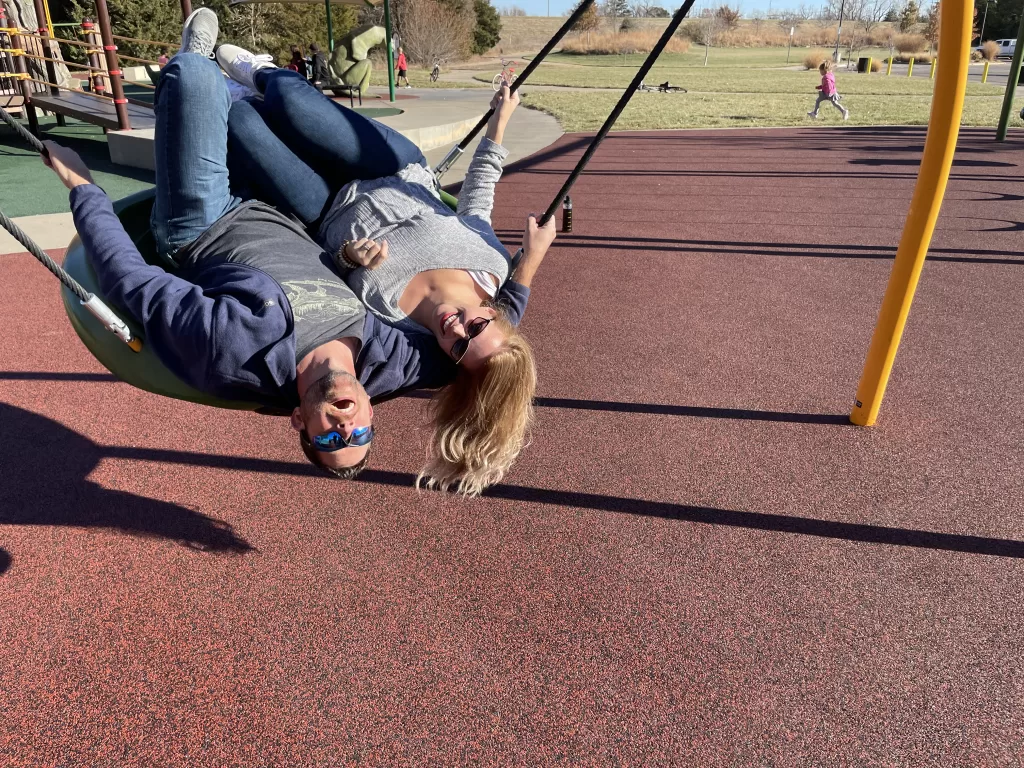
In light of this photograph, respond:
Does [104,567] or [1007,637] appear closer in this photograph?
[1007,637]

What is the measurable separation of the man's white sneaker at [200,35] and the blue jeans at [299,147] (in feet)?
0.89

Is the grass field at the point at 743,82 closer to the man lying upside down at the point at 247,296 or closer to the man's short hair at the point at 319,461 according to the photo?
the man lying upside down at the point at 247,296

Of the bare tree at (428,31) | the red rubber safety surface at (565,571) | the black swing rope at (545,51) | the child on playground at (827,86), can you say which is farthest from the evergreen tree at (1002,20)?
the black swing rope at (545,51)

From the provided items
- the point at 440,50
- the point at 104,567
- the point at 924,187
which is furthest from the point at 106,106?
the point at 440,50

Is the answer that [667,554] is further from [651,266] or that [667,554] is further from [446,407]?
[651,266]

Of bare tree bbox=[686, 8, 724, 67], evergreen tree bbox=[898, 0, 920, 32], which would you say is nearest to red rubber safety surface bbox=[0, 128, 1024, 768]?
bare tree bbox=[686, 8, 724, 67]

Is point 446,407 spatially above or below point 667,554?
above

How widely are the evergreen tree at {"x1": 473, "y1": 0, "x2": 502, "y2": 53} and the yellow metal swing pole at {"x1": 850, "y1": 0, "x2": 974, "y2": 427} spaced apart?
3970cm

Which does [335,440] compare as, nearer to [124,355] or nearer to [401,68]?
[124,355]

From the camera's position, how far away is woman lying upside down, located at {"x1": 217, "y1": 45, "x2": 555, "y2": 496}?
226 cm

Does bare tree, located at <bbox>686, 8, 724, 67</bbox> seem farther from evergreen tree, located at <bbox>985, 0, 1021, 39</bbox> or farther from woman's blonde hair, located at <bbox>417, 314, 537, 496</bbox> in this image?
woman's blonde hair, located at <bbox>417, 314, 537, 496</bbox>

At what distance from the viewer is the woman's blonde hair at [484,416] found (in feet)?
7.29

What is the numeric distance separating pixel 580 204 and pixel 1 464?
5936 millimetres

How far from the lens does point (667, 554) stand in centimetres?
256
